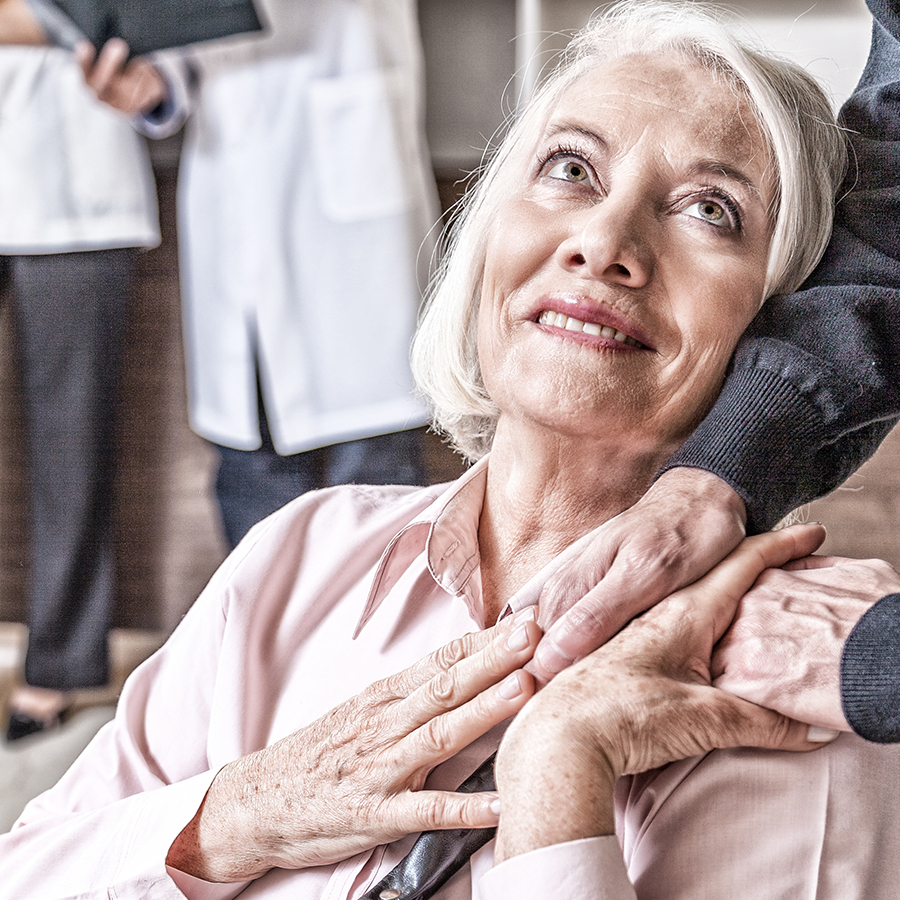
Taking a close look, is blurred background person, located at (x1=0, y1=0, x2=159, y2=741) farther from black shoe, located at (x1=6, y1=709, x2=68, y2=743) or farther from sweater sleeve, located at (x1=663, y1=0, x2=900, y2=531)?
sweater sleeve, located at (x1=663, y1=0, x2=900, y2=531)

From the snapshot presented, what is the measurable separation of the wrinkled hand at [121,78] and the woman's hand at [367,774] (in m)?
1.26

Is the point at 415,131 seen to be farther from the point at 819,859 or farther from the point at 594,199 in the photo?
the point at 819,859

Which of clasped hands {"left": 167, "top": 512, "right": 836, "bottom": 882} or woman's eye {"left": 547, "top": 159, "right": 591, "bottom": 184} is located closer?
clasped hands {"left": 167, "top": 512, "right": 836, "bottom": 882}

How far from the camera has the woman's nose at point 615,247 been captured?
840 mm

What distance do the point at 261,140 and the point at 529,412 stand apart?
3.39ft

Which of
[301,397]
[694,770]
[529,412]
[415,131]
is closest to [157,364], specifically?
[301,397]

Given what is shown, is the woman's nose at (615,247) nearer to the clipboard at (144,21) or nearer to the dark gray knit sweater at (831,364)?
the dark gray knit sweater at (831,364)

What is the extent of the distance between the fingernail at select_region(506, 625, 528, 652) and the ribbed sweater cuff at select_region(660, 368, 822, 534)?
8.5 inches

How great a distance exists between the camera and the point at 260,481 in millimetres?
1700

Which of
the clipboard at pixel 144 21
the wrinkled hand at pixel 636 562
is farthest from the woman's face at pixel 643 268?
the clipboard at pixel 144 21

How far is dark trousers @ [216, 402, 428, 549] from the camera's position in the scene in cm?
167

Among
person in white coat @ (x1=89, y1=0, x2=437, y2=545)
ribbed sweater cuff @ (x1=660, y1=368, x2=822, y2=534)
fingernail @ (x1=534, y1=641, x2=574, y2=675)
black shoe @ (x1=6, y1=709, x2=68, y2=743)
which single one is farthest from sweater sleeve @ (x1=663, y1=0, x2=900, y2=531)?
black shoe @ (x1=6, y1=709, x2=68, y2=743)

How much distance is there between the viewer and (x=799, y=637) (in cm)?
65

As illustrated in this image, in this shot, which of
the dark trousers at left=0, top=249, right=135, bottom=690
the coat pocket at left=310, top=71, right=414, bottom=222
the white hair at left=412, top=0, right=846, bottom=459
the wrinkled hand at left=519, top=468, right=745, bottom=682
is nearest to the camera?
the wrinkled hand at left=519, top=468, right=745, bottom=682
